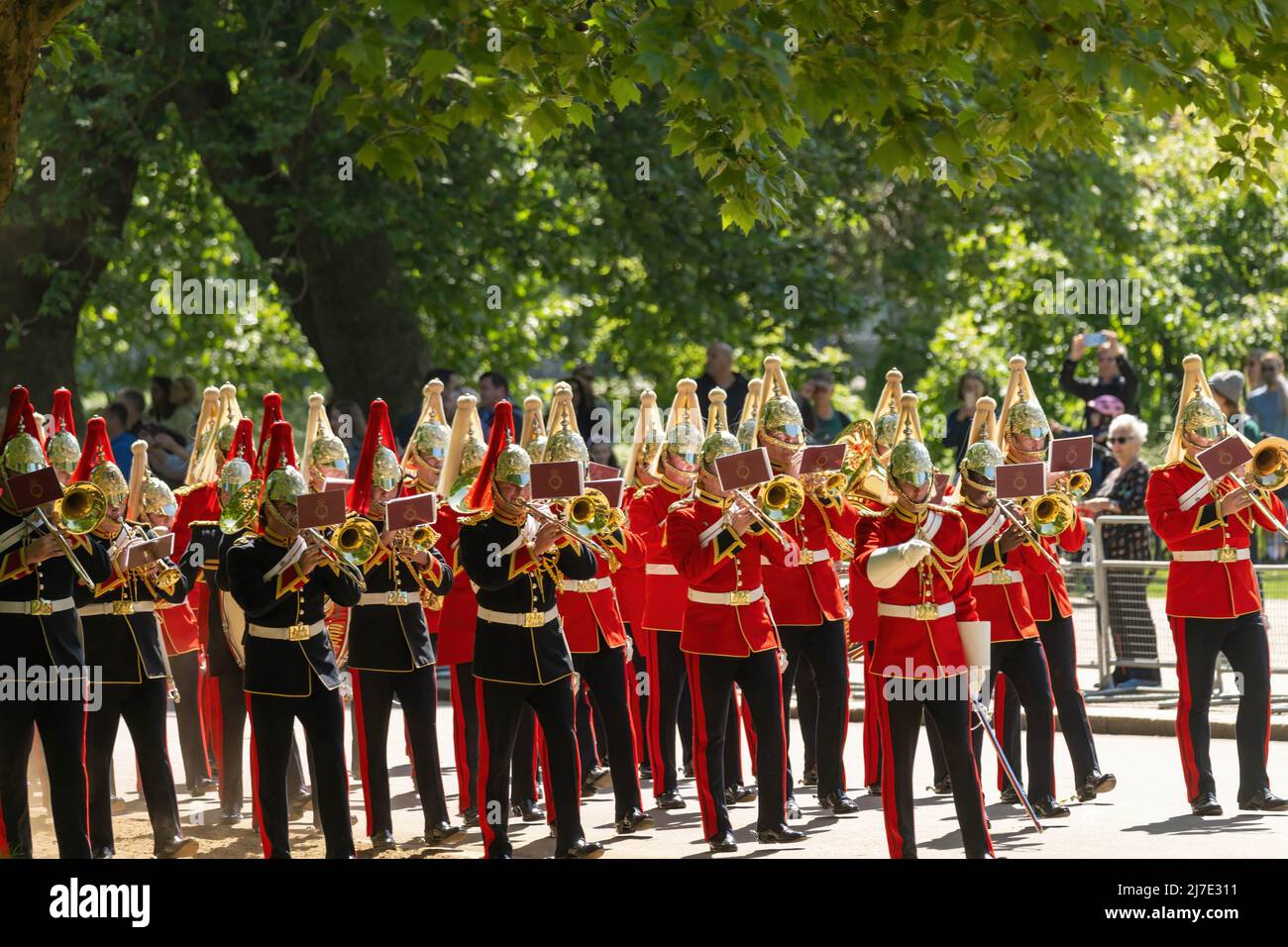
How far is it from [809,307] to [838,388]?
8389 millimetres

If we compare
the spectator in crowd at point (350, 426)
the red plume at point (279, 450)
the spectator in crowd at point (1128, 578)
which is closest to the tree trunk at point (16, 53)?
the red plume at point (279, 450)

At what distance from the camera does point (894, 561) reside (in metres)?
8.16

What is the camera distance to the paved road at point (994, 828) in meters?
9.34

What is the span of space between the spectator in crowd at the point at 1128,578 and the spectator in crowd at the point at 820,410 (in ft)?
9.94

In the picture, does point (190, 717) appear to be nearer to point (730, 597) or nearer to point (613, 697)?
point (613, 697)

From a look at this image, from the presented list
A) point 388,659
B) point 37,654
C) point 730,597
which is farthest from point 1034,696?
point 37,654

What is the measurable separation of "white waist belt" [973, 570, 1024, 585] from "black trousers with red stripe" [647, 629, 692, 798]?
1.73 metres

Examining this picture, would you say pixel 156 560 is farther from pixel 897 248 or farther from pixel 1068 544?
pixel 897 248

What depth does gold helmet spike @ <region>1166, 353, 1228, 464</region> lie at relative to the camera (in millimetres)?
10219

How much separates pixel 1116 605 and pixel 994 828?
4.22 meters

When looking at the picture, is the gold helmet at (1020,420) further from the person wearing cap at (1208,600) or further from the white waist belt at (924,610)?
the white waist belt at (924,610)

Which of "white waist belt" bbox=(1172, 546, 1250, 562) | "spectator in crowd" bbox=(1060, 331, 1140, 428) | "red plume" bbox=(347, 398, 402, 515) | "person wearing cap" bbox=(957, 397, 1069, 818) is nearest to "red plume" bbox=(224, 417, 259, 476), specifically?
"red plume" bbox=(347, 398, 402, 515)

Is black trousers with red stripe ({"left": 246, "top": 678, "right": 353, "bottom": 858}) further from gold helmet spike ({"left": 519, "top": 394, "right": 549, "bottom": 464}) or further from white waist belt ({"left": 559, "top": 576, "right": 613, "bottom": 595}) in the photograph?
gold helmet spike ({"left": 519, "top": 394, "right": 549, "bottom": 464})

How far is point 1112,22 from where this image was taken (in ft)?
28.4
